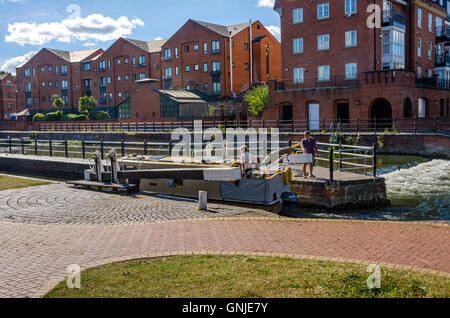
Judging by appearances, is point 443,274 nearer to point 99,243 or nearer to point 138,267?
point 138,267

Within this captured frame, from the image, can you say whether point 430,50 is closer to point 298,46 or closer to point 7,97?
point 298,46

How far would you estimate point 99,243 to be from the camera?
883cm

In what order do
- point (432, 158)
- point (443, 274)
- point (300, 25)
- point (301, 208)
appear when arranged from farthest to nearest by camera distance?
point (300, 25), point (432, 158), point (301, 208), point (443, 274)

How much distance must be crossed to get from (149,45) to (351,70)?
42.4 metres

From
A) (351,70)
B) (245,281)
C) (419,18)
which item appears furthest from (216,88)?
(245,281)

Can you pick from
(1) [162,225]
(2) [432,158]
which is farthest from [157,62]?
(1) [162,225]

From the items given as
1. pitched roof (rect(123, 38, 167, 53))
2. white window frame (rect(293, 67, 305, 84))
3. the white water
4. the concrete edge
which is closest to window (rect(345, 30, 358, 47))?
white window frame (rect(293, 67, 305, 84))

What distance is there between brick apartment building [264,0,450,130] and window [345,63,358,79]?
92mm

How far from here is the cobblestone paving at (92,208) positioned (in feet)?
37.1

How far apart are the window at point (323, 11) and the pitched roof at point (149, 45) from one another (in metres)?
33.8

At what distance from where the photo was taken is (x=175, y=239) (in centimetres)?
897

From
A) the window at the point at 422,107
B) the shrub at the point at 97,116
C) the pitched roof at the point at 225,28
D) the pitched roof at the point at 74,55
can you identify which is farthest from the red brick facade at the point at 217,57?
the pitched roof at the point at 74,55

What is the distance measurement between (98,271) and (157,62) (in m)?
66.4
